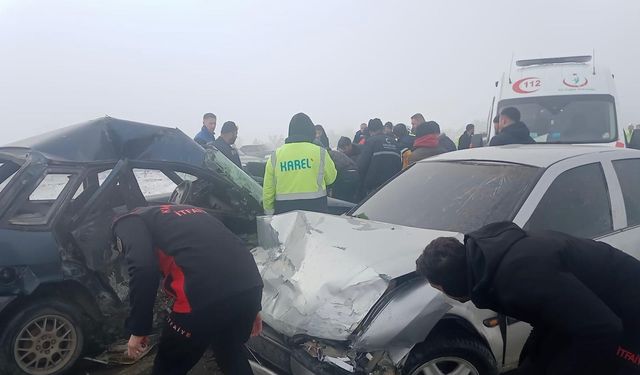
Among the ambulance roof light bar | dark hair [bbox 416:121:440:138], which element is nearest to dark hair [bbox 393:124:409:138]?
the ambulance roof light bar

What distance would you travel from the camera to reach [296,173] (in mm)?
4793

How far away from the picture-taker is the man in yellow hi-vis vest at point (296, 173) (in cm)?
479

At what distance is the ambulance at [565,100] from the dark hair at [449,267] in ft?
20.1

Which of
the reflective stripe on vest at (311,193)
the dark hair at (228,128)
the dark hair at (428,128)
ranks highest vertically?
the dark hair at (228,128)

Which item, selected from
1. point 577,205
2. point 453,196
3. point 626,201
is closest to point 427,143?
point 453,196

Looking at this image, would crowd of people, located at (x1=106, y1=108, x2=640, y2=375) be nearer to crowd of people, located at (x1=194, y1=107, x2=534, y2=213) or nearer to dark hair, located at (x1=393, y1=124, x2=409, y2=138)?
crowd of people, located at (x1=194, y1=107, x2=534, y2=213)

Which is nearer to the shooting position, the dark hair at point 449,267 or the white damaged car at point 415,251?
the dark hair at point 449,267

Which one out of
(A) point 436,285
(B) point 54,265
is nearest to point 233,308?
(A) point 436,285

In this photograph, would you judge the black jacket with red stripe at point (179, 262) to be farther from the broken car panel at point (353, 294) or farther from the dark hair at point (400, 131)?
the dark hair at point (400, 131)

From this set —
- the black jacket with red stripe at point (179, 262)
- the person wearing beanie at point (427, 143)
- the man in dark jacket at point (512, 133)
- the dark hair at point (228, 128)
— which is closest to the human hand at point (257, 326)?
the black jacket with red stripe at point (179, 262)

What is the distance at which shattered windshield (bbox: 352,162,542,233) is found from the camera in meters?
3.25

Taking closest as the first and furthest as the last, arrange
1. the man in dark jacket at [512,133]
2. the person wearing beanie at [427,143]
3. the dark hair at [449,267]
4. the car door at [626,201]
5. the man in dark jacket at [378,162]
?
1. the dark hair at [449,267]
2. the car door at [626,201]
3. the man in dark jacket at [512,133]
4. the person wearing beanie at [427,143]
5. the man in dark jacket at [378,162]

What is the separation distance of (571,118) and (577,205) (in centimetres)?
490

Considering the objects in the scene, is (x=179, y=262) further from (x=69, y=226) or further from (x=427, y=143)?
(x=427, y=143)
